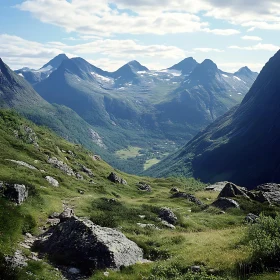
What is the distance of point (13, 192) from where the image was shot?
37.4 meters

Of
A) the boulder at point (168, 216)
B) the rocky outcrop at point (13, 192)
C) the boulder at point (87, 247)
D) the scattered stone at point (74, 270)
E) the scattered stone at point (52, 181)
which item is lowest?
the boulder at point (168, 216)

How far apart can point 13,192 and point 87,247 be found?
1484 centimetres

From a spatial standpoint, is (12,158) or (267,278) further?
(12,158)

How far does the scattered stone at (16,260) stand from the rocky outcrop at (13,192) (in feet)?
40.5

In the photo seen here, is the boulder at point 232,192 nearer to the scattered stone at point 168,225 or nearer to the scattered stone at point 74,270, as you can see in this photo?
the scattered stone at point 168,225

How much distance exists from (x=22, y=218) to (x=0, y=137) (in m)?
55.1

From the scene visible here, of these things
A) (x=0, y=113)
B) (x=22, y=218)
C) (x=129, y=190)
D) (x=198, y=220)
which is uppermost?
(x=0, y=113)

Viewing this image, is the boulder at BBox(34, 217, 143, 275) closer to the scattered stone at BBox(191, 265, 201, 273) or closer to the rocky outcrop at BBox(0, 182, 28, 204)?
the scattered stone at BBox(191, 265, 201, 273)

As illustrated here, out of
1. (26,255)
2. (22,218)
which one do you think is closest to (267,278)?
(26,255)

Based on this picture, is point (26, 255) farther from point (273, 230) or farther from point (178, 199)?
point (178, 199)

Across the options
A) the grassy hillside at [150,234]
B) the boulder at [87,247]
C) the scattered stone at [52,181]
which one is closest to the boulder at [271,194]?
the grassy hillside at [150,234]

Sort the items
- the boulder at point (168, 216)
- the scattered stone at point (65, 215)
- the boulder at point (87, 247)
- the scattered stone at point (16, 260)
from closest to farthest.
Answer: the scattered stone at point (16, 260) < the boulder at point (87, 247) < the scattered stone at point (65, 215) < the boulder at point (168, 216)

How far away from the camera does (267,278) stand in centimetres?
2058

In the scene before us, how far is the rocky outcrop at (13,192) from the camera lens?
36.9m
